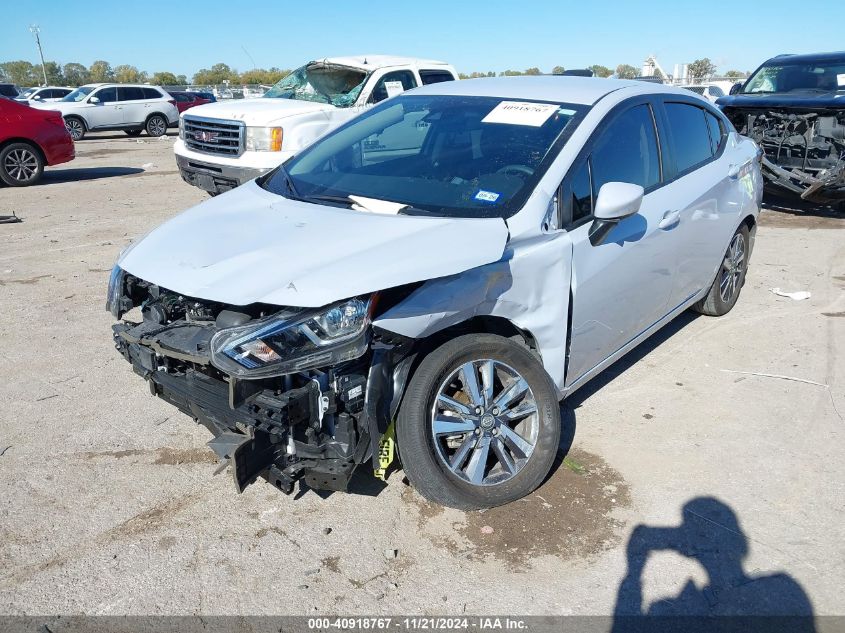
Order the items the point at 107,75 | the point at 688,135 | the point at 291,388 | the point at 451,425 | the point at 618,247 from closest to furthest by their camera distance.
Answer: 1. the point at 291,388
2. the point at 451,425
3. the point at 618,247
4. the point at 688,135
5. the point at 107,75

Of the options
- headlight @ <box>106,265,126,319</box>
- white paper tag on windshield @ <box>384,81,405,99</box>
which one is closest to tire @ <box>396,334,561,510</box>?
headlight @ <box>106,265,126,319</box>

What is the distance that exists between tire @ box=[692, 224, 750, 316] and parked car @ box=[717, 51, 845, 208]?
4.23 meters

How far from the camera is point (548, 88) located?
4195 millimetres

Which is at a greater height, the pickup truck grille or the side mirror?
the side mirror

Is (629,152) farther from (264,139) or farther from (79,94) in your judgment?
(79,94)

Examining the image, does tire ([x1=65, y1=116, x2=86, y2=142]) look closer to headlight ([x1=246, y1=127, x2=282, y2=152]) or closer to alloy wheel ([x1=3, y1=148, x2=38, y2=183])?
alloy wheel ([x1=3, y1=148, x2=38, y2=183])

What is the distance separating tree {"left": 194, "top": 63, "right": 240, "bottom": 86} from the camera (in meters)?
74.2

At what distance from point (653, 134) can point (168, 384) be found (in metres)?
3.06

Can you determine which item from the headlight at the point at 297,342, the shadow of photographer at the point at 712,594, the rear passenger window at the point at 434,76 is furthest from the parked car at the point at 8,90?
the shadow of photographer at the point at 712,594

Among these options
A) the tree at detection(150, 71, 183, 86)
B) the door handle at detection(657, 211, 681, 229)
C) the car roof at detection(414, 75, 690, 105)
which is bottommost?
the tree at detection(150, 71, 183, 86)

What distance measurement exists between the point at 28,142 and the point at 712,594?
13.0m

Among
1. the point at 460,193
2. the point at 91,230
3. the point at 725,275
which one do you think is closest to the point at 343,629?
the point at 460,193

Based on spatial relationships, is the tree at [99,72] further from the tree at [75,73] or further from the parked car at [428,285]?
the parked car at [428,285]

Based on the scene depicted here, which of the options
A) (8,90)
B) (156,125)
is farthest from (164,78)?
(156,125)
